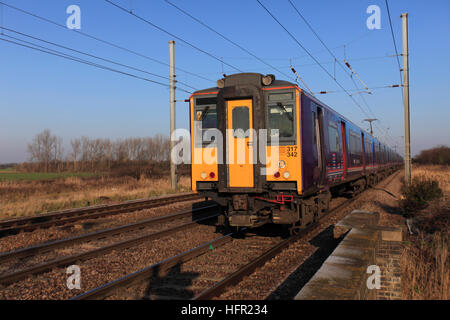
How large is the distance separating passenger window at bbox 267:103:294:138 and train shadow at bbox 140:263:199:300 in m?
3.49

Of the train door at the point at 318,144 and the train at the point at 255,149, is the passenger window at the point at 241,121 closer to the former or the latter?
the train at the point at 255,149

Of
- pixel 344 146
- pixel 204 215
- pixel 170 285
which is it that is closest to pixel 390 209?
pixel 344 146

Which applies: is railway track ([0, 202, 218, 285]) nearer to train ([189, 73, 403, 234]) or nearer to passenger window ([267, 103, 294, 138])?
train ([189, 73, 403, 234])

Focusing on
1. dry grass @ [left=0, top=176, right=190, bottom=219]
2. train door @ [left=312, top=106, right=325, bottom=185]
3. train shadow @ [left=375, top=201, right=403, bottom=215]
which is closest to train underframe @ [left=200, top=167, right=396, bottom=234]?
train door @ [left=312, top=106, right=325, bottom=185]

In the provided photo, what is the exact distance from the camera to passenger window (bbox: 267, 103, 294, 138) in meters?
7.82

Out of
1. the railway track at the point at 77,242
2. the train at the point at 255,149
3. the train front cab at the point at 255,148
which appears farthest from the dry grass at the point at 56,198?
the train front cab at the point at 255,148

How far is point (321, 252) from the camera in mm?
7496

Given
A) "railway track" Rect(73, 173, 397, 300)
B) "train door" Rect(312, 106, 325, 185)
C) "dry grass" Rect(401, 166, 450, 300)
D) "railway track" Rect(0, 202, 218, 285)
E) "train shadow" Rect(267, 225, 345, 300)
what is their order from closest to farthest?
"dry grass" Rect(401, 166, 450, 300), "railway track" Rect(73, 173, 397, 300), "train shadow" Rect(267, 225, 345, 300), "railway track" Rect(0, 202, 218, 285), "train door" Rect(312, 106, 325, 185)

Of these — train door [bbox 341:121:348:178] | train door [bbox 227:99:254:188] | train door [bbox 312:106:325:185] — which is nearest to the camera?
train door [bbox 227:99:254:188]

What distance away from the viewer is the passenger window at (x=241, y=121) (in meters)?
7.98

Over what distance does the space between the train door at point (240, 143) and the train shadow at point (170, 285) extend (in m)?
2.46
